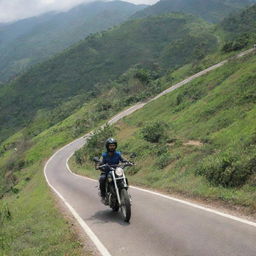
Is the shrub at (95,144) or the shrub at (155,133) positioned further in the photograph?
the shrub at (95,144)

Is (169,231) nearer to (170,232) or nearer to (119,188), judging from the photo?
(170,232)

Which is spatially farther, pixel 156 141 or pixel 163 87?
pixel 163 87

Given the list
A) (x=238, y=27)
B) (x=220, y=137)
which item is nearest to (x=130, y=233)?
(x=220, y=137)

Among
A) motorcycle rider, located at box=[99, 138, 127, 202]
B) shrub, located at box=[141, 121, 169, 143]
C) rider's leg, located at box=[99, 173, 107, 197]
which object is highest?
motorcycle rider, located at box=[99, 138, 127, 202]

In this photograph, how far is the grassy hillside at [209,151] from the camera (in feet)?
41.0

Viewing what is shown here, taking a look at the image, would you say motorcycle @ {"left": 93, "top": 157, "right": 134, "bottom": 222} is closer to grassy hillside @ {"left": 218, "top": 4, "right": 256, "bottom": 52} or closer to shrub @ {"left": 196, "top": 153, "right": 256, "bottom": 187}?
shrub @ {"left": 196, "top": 153, "right": 256, "bottom": 187}

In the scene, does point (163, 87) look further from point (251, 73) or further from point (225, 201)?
point (225, 201)

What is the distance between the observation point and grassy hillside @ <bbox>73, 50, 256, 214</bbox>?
12.5m

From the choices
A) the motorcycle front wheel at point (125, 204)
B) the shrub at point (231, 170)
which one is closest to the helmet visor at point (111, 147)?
the motorcycle front wheel at point (125, 204)

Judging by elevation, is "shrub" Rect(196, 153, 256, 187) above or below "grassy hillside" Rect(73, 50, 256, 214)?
above

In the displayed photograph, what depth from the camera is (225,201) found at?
36.4 feet

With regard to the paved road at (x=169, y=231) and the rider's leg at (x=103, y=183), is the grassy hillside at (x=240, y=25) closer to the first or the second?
the rider's leg at (x=103, y=183)

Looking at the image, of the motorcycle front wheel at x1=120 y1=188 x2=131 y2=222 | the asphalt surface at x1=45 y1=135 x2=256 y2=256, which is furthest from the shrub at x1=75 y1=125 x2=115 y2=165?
the motorcycle front wheel at x1=120 y1=188 x2=131 y2=222

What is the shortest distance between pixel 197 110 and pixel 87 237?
90.8 ft
